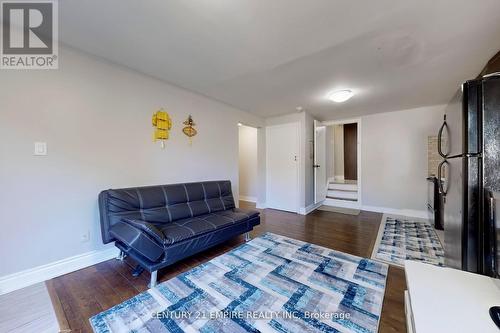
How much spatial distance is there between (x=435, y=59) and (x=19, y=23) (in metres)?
A: 4.09

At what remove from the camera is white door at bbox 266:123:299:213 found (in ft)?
14.1

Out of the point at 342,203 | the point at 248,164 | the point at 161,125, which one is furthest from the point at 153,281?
the point at 342,203

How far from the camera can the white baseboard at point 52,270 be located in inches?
64.8

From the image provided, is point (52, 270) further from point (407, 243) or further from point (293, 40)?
point (407, 243)

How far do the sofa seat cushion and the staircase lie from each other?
130 inches

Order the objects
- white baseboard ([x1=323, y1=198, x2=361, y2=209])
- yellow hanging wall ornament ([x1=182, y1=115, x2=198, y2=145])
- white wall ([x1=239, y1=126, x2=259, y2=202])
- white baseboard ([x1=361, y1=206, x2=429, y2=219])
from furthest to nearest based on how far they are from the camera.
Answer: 1. white wall ([x1=239, y1=126, x2=259, y2=202])
2. white baseboard ([x1=323, y1=198, x2=361, y2=209])
3. white baseboard ([x1=361, y1=206, x2=429, y2=219])
4. yellow hanging wall ornament ([x1=182, y1=115, x2=198, y2=145])

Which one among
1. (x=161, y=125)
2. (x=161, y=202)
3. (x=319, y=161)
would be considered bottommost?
(x=161, y=202)

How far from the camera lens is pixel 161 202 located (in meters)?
2.36

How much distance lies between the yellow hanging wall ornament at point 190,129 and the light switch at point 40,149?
4.96ft

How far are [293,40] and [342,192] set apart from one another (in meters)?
4.36

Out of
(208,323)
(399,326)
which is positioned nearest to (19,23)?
(208,323)

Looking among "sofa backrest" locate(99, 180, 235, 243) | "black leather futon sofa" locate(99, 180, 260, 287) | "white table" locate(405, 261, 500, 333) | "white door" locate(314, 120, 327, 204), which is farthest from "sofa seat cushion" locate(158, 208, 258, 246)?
"white door" locate(314, 120, 327, 204)

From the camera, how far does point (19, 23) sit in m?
1.67

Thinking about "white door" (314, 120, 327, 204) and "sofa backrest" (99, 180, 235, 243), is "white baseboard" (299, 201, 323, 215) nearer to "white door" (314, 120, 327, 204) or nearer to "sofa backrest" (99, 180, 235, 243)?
"white door" (314, 120, 327, 204)
